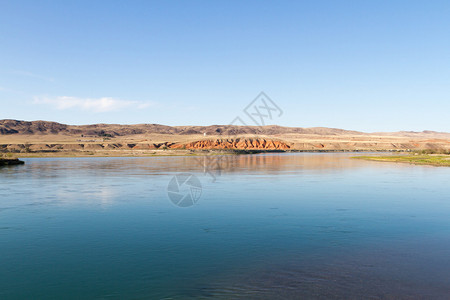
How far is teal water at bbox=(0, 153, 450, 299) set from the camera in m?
8.58

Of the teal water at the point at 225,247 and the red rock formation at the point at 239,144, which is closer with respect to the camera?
the teal water at the point at 225,247

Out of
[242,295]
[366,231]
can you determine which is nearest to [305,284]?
[242,295]

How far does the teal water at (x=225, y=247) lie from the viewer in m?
8.58

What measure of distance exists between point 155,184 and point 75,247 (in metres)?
17.9

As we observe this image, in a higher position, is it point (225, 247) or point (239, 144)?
point (239, 144)

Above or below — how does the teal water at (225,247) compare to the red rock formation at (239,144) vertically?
below

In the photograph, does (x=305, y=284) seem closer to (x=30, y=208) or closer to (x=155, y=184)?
(x=30, y=208)

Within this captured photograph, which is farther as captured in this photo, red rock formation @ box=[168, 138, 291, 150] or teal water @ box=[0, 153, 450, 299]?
red rock formation @ box=[168, 138, 291, 150]

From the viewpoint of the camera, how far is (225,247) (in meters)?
11.9

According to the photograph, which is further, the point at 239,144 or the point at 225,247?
the point at 239,144

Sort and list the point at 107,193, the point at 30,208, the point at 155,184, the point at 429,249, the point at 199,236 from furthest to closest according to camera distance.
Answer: the point at 155,184, the point at 107,193, the point at 30,208, the point at 199,236, the point at 429,249

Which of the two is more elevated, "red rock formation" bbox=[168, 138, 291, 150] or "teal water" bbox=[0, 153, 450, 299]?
"red rock formation" bbox=[168, 138, 291, 150]

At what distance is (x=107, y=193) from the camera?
24656 mm

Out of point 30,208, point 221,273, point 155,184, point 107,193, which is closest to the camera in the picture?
point 221,273
